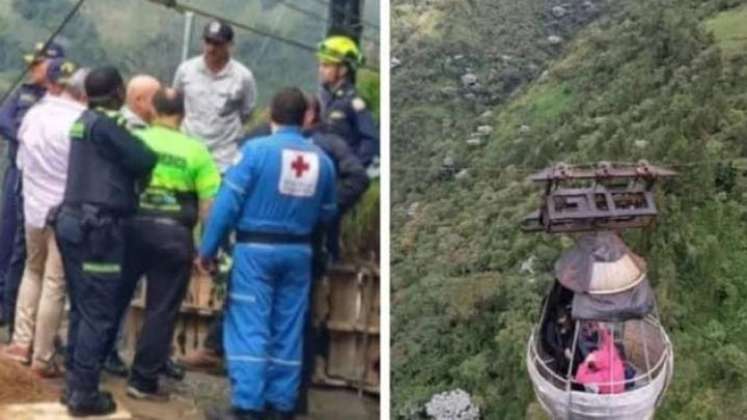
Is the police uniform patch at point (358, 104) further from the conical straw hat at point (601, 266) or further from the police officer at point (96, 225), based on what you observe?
the conical straw hat at point (601, 266)

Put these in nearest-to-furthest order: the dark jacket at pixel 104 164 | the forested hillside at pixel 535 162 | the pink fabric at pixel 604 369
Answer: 1. the dark jacket at pixel 104 164
2. the pink fabric at pixel 604 369
3. the forested hillside at pixel 535 162

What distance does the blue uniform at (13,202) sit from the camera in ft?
19.0

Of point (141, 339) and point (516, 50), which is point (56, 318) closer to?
point (141, 339)

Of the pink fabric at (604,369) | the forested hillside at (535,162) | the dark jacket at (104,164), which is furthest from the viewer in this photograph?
the forested hillside at (535,162)

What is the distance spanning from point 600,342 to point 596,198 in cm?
48

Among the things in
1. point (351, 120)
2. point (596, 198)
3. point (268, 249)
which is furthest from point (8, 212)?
point (596, 198)

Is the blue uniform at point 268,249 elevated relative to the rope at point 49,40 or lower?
→ lower

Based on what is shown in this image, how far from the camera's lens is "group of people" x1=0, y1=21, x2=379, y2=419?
5719 mm

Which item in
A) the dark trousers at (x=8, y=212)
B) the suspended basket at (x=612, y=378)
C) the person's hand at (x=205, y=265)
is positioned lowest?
the suspended basket at (x=612, y=378)

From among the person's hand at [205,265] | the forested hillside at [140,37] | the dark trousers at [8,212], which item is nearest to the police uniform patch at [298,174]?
the forested hillside at [140,37]

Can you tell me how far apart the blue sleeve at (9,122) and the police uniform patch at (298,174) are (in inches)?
35.1

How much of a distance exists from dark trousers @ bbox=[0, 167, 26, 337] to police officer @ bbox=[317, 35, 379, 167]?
1043 millimetres

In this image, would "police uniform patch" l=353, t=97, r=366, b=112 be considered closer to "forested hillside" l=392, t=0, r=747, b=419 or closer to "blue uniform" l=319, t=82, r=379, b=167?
"blue uniform" l=319, t=82, r=379, b=167

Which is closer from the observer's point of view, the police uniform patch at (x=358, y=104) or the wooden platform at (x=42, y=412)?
the wooden platform at (x=42, y=412)
